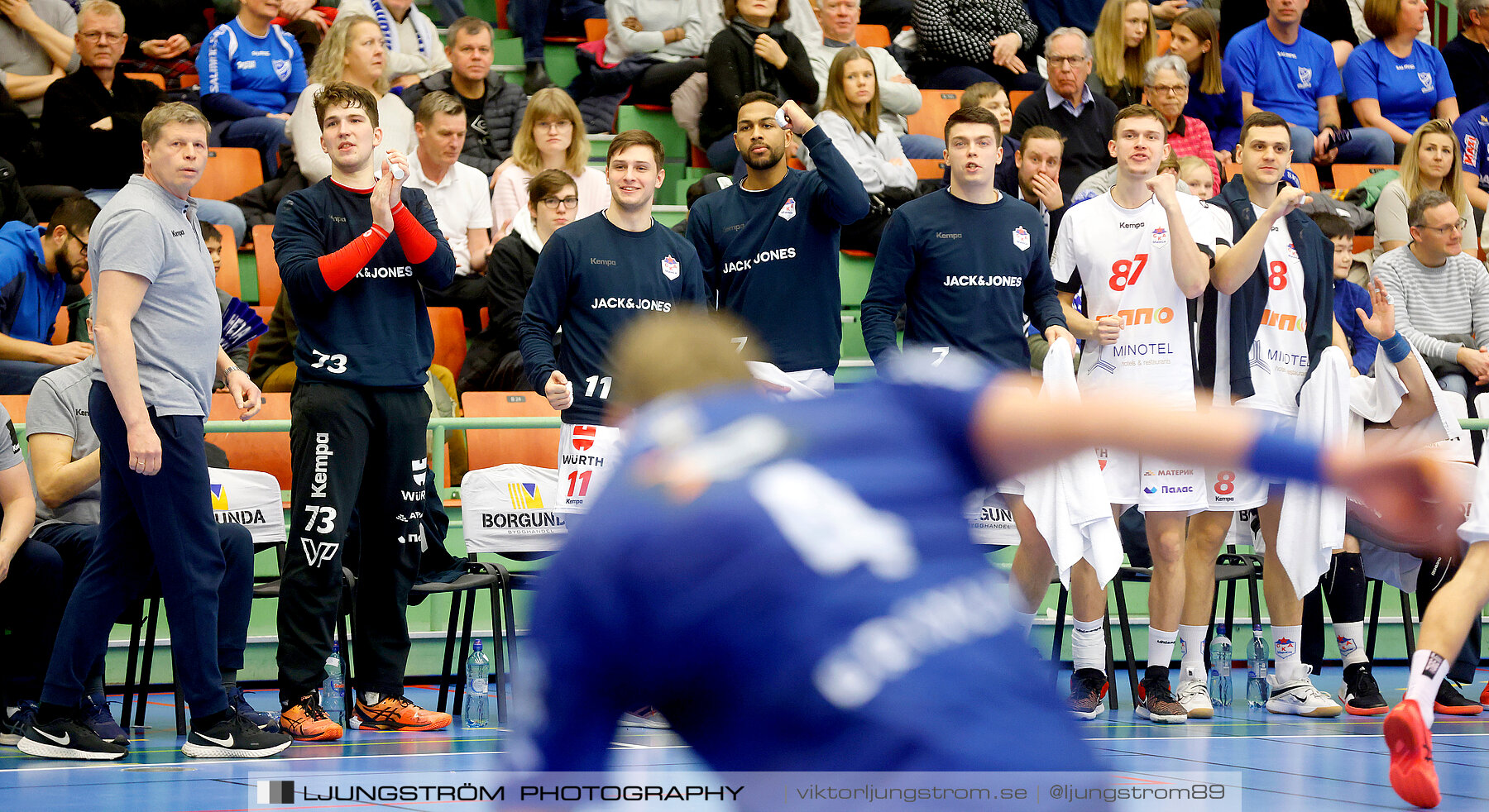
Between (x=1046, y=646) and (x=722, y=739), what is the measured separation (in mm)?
6402

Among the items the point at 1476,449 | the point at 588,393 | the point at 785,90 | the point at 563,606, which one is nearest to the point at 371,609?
the point at 588,393

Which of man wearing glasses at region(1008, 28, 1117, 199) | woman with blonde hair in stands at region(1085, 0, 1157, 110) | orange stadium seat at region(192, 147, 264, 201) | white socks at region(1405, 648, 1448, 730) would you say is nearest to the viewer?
white socks at region(1405, 648, 1448, 730)

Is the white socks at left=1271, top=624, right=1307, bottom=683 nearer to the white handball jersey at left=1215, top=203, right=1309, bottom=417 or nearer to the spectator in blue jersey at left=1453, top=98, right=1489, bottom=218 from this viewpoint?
the white handball jersey at left=1215, top=203, right=1309, bottom=417

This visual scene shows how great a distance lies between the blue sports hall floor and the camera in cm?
498

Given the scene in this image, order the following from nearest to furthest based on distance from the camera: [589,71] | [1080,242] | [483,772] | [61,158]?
[483,772], [1080,242], [61,158], [589,71]

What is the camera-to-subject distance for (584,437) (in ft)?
21.1

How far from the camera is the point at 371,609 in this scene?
249 inches

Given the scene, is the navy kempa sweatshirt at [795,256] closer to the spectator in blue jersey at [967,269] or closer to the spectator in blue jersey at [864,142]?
the spectator in blue jersey at [967,269]

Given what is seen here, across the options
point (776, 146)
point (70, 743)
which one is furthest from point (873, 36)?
point (70, 743)

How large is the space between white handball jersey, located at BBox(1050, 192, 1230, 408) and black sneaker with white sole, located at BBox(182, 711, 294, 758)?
3.77 meters

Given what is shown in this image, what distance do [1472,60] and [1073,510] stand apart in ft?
28.9

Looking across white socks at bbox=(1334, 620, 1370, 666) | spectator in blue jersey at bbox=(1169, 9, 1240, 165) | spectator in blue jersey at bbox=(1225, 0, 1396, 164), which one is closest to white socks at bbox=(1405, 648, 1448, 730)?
white socks at bbox=(1334, 620, 1370, 666)

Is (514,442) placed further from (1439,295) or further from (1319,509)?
(1439,295)

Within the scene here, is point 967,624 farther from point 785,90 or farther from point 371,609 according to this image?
point 785,90
